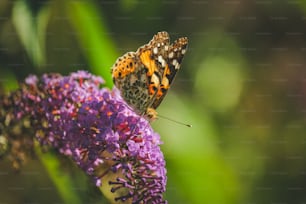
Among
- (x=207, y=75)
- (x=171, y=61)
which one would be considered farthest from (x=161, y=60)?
(x=207, y=75)

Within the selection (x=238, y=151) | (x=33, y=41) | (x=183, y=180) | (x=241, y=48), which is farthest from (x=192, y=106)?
(x=33, y=41)

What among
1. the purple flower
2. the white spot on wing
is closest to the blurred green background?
the purple flower

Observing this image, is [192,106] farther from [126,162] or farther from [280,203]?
[126,162]

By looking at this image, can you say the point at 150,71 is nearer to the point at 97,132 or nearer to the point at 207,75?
the point at 97,132

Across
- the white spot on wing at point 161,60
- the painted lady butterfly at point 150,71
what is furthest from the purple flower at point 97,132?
the white spot on wing at point 161,60

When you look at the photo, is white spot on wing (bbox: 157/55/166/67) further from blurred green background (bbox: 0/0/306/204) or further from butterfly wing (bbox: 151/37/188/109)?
blurred green background (bbox: 0/0/306/204)

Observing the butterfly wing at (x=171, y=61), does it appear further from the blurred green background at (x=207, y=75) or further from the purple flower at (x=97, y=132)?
the blurred green background at (x=207, y=75)
